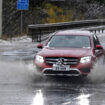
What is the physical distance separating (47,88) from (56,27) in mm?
27405

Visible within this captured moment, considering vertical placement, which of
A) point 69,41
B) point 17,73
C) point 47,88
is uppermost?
point 69,41

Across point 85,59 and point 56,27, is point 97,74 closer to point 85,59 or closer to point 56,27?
point 85,59

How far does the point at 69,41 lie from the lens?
16.9 metres

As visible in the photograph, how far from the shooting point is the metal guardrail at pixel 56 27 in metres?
38.0

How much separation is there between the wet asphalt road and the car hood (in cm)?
62

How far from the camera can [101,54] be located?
679 inches

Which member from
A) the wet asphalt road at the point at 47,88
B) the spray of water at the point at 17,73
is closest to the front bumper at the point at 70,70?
the wet asphalt road at the point at 47,88

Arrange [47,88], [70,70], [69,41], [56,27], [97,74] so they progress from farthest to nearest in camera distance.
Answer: [56,27] → [69,41] → [97,74] → [70,70] → [47,88]

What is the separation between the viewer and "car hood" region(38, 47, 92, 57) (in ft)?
50.4

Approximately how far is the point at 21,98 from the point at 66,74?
3.38 metres

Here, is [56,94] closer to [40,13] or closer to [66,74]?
[66,74]

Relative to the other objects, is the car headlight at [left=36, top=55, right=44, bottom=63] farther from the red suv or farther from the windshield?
the windshield

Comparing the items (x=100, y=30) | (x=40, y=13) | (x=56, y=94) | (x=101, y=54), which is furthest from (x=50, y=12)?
(x=56, y=94)

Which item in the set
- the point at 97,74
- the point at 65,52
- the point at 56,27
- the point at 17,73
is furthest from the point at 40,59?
the point at 56,27
